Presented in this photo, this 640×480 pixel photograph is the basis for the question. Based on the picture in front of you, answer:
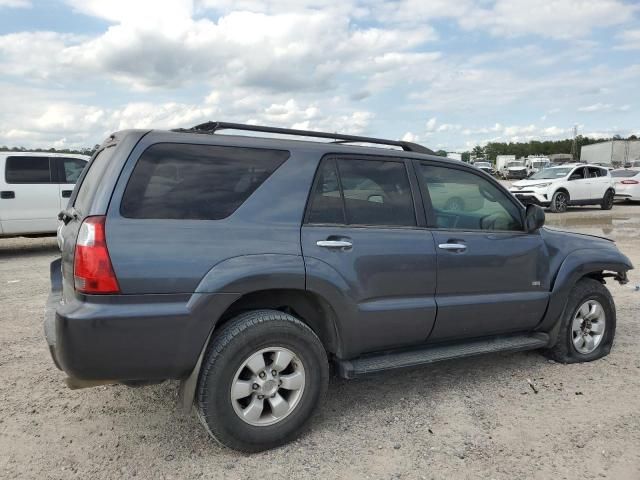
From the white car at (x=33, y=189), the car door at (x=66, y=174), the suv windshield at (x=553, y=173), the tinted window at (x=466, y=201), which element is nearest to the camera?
the tinted window at (x=466, y=201)

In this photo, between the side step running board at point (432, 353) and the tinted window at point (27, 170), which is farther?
the tinted window at point (27, 170)

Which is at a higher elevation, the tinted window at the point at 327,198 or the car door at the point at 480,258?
the tinted window at the point at 327,198

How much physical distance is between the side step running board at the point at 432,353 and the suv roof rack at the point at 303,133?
1445 mm

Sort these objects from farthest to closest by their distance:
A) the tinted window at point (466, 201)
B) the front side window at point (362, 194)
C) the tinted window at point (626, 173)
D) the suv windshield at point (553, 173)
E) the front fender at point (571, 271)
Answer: the tinted window at point (626, 173) → the suv windshield at point (553, 173) → the front fender at point (571, 271) → the tinted window at point (466, 201) → the front side window at point (362, 194)

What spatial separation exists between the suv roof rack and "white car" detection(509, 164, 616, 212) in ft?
49.0

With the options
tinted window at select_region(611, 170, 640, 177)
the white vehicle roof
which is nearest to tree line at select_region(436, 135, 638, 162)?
tinted window at select_region(611, 170, 640, 177)

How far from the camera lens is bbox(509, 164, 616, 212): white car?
706 inches

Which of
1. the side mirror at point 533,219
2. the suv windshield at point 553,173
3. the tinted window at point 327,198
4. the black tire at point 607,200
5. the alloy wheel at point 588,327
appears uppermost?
the suv windshield at point 553,173

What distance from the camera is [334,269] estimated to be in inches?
125

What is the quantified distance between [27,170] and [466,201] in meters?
8.59

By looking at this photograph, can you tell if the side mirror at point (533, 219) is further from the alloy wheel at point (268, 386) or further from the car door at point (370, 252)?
the alloy wheel at point (268, 386)

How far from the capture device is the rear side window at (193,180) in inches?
110

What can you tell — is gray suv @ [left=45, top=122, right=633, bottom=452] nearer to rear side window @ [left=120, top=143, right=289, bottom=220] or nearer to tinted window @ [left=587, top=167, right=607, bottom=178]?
rear side window @ [left=120, top=143, right=289, bottom=220]

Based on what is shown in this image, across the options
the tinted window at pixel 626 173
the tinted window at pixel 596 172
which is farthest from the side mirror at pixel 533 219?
the tinted window at pixel 626 173
